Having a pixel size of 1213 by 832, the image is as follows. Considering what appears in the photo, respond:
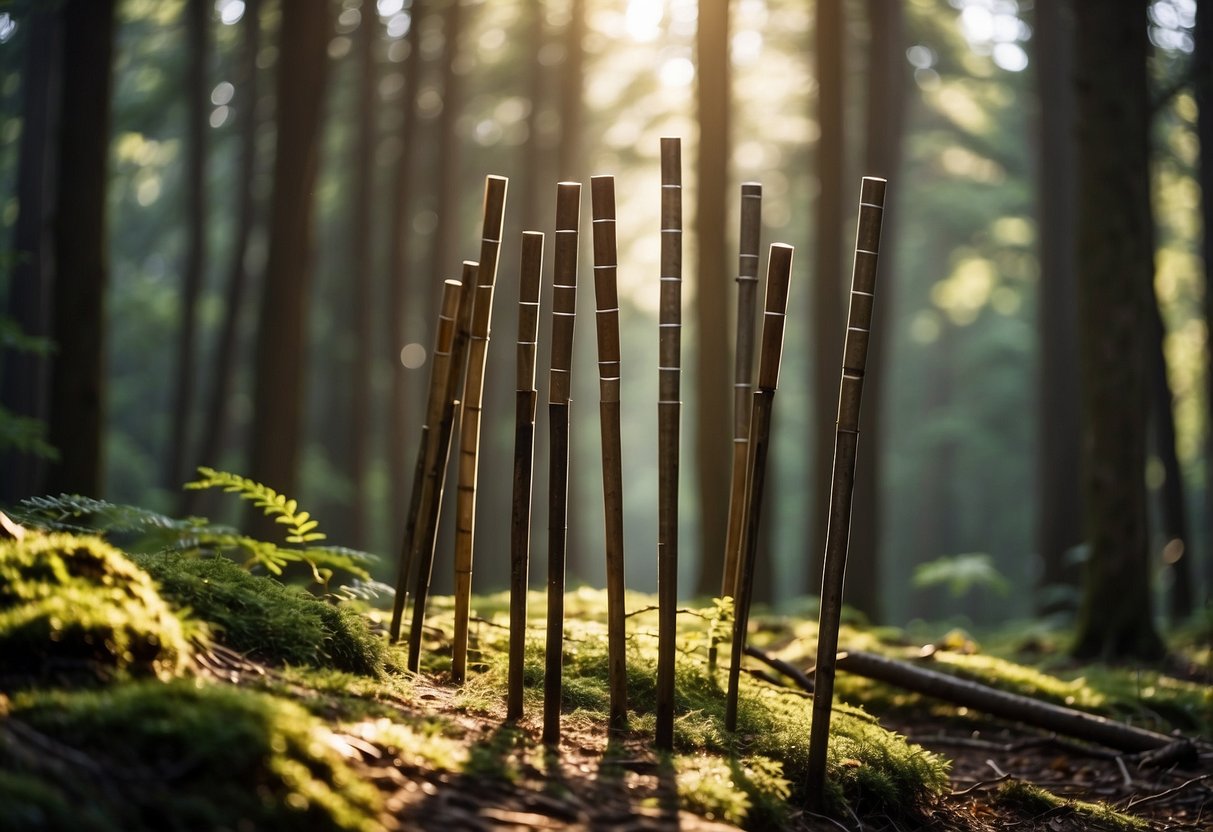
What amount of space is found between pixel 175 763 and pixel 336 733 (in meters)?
0.50

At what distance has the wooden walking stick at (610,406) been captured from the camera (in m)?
3.34

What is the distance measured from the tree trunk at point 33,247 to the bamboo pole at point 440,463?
855 centimetres


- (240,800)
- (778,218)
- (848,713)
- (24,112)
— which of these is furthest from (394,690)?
(778,218)

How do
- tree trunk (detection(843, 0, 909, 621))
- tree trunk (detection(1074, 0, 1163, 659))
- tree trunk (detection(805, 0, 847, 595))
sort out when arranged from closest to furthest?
1. tree trunk (detection(1074, 0, 1163, 659))
2. tree trunk (detection(805, 0, 847, 595))
3. tree trunk (detection(843, 0, 909, 621))

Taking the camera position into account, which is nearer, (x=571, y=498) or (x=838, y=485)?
(x=838, y=485)

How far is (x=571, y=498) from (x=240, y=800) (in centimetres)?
1670

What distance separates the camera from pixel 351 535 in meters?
16.6

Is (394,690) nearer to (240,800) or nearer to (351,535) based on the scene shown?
(240,800)

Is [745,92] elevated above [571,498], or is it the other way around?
[745,92]

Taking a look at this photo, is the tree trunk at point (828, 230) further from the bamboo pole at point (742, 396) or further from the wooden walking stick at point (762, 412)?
the wooden walking stick at point (762, 412)

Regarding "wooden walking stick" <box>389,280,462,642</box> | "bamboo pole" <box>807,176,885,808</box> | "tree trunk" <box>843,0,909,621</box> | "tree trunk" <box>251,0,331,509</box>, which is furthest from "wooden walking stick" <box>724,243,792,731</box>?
"tree trunk" <box>251,0,331,509</box>

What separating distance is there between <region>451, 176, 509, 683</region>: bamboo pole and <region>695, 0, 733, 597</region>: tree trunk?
5376mm

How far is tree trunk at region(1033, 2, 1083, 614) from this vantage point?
13.4 m

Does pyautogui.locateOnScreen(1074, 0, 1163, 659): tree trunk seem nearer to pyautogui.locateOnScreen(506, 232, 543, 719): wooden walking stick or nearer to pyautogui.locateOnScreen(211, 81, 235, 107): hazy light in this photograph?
pyautogui.locateOnScreen(506, 232, 543, 719): wooden walking stick
